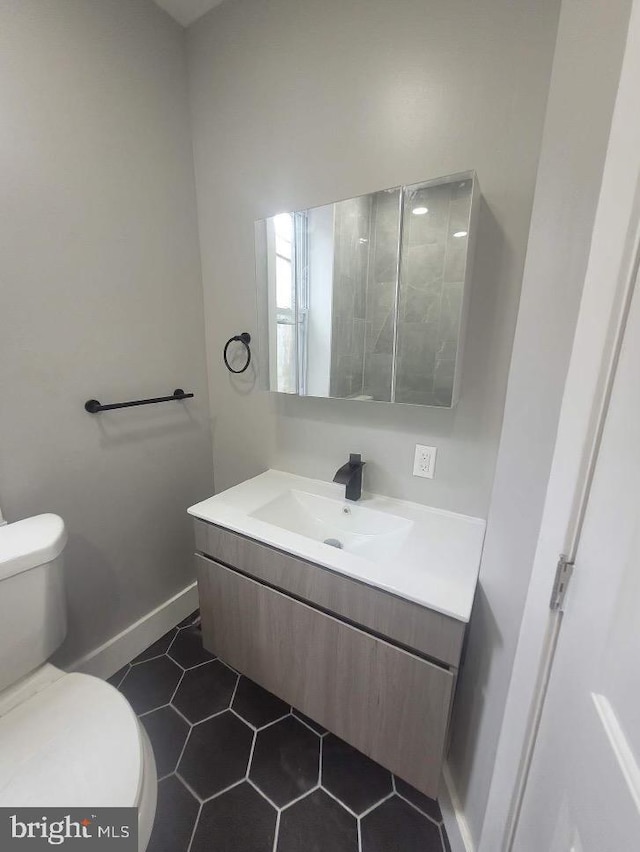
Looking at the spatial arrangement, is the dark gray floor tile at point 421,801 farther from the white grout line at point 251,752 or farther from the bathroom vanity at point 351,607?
the white grout line at point 251,752

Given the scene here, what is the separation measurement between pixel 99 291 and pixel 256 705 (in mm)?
1711

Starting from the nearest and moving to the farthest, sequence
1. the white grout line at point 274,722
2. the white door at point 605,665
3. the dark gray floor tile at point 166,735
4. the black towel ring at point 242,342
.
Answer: the white door at point 605,665
the dark gray floor tile at point 166,735
the white grout line at point 274,722
the black towel ring at point 242,342

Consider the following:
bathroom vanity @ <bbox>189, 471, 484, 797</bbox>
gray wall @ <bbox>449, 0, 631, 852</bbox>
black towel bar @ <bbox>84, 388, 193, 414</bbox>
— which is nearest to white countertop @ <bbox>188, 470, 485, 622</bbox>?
bathroom vanity @ <bbox>189, 471, 484, 797</bbox>

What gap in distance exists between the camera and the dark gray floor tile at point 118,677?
1.42 m

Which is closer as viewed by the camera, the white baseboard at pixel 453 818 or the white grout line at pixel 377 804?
the white baseboard at pixel 453 818

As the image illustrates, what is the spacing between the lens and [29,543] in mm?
953

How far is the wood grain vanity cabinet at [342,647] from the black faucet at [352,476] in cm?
35

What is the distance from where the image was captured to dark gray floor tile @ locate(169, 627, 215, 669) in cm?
154

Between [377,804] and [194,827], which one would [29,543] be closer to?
[194,827]

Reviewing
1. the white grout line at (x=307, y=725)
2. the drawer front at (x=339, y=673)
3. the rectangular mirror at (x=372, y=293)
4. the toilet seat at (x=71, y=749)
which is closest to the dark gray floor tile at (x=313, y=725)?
the white grout line at (x=307, y=725)

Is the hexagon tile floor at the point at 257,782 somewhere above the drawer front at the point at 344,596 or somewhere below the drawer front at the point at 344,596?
below

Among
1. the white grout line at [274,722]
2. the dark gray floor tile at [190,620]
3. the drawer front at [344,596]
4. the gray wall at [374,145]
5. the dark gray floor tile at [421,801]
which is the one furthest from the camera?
the dark gray floor tile at [190,620]

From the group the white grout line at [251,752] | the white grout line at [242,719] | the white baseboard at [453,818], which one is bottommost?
the white grout line at [242,719]

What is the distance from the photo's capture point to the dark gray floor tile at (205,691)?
133cm
